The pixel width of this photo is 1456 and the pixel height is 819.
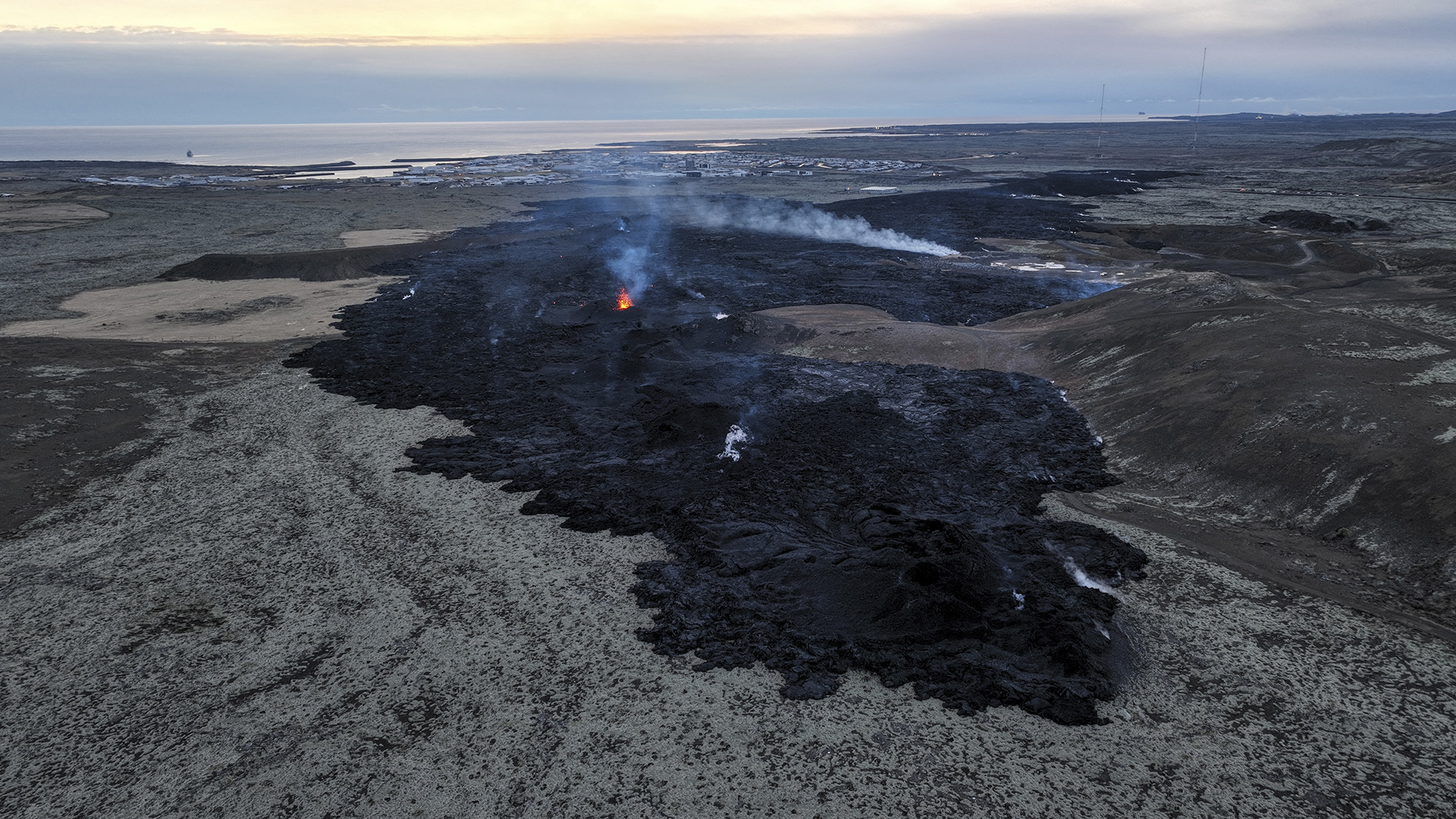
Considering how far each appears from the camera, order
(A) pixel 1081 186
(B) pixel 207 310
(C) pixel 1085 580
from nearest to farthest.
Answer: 1. (C) pixel 1085 580
2. (B) pixel 207 310
3. (A) pixel 1081 186

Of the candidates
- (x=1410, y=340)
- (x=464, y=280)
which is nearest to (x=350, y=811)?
(x=1410, y=340)

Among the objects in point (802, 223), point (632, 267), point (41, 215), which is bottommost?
point (632, 267)

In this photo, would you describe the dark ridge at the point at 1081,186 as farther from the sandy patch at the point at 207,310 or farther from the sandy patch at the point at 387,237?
the sandy patch at the point at 207,310

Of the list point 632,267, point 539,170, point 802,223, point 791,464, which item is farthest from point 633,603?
point 539,170

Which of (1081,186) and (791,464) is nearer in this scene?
(791,464)

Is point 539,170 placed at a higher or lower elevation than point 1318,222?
higher

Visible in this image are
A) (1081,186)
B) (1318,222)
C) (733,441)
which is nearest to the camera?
(733,441)

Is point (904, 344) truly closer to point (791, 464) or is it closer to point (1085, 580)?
point (791, 464)
